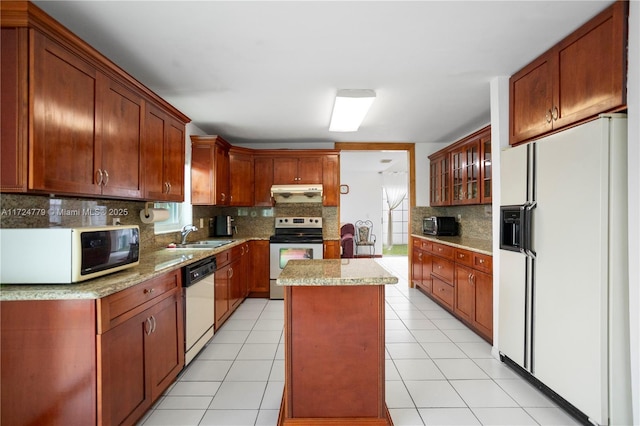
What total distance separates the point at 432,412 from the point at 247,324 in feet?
7.07

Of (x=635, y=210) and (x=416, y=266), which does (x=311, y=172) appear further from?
(x=635, y=210)

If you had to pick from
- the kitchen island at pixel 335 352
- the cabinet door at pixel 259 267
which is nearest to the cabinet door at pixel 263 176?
the cabinet door at pixel 259 267

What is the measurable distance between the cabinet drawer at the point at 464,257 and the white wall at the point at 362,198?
6050 mm

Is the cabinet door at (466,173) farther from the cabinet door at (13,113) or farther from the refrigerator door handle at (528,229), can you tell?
the cabinet door at (13,113)

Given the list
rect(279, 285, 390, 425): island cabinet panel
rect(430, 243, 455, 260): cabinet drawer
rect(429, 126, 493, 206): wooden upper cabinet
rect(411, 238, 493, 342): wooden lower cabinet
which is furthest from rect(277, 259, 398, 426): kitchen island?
rect(429, 126, 493, 206): wooden upper cabinet

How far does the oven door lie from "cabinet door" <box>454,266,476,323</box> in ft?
6.10

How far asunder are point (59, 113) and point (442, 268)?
3849mm

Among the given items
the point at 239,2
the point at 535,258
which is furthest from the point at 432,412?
the point at 239,2

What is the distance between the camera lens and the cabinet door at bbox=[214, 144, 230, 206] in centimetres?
402

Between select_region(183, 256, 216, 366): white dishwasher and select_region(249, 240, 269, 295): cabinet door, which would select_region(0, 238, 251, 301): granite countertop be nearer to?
select_region(183, 256, 216, 366): white dishwasher

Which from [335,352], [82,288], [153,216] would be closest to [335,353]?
[335,352]

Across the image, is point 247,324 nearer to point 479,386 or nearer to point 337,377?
point 337,377

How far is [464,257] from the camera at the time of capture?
10.6 feet

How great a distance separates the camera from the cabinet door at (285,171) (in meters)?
4.69
